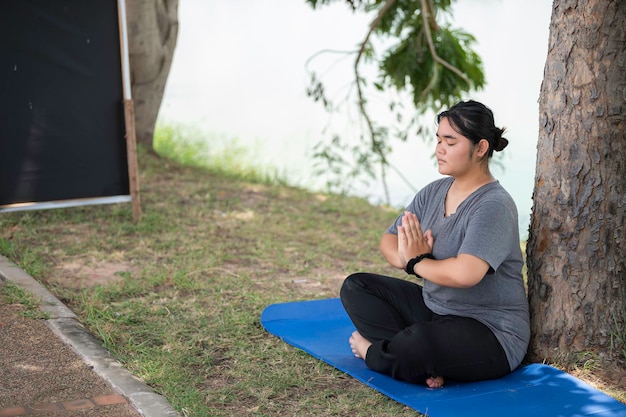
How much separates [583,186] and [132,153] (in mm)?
3504

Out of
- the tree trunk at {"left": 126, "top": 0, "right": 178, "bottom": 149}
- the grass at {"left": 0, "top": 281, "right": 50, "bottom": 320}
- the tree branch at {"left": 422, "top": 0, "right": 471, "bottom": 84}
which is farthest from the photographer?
the tree trunk at {"left": 126, "top": 0, "right": 178, "bottom": 149}

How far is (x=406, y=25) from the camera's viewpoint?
27.0ft

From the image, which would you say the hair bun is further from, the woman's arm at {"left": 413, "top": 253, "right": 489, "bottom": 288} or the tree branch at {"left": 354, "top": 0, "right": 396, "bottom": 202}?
the tree branch at {"left": 354, "top": 0, "right": 396, "bottom": 202}

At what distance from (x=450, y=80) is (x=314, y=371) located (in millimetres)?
4675

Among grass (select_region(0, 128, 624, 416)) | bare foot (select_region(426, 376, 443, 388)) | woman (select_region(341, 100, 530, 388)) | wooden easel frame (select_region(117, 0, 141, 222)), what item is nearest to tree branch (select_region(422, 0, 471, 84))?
grass (select_region(0, 128, 624, 416))

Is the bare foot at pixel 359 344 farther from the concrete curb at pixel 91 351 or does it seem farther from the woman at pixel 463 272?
the concrete curb at pixel 91 351

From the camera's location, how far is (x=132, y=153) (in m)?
6.18

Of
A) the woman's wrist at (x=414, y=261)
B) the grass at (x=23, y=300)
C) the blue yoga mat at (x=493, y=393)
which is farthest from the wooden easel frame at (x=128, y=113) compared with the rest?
the woman's wrist at (x=414, y=261)

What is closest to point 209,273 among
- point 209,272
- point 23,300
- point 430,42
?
point 209,272

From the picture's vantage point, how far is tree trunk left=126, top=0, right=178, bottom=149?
8164 millimetres

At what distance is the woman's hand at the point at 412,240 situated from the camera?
3.64 metres

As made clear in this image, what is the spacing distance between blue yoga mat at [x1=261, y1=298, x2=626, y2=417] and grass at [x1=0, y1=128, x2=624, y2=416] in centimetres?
7

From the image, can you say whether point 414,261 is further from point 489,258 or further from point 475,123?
point 475,123

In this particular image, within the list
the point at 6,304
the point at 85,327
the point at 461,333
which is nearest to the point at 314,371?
the point at 461,333
